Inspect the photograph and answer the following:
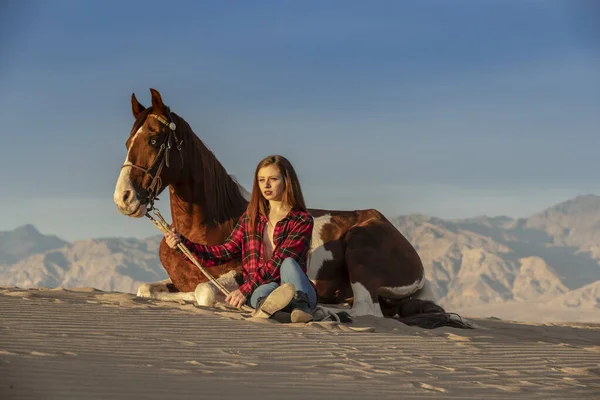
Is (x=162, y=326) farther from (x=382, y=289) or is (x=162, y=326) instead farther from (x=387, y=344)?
(x=382, y=289)

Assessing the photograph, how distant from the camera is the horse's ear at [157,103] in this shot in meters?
8.61

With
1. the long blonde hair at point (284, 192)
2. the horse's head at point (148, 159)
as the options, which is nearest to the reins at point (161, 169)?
the horse's head at point (148, 159)

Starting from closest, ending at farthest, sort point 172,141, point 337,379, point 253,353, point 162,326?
point 337,379 < point 253,353 < point 162,326 < point 172,141

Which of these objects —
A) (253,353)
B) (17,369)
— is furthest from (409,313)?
(17,369)

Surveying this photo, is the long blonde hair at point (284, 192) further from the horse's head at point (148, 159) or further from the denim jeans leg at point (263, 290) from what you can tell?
the horse's head at point (148, 159)

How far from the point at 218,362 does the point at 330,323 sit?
192 cm

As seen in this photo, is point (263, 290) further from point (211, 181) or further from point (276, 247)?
point (211, 181)

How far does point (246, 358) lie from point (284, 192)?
2.35m

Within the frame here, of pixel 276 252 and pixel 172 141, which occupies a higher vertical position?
pixel 172 141

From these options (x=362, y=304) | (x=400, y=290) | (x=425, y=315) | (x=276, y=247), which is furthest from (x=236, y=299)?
(x=400, y=290)

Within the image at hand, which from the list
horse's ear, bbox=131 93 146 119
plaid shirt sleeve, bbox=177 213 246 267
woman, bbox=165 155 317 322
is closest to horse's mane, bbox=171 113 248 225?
horse's ear, bbox=131 93 146 119

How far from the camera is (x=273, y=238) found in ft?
25.1

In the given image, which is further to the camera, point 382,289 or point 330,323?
point 382,289

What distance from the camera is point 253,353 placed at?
5797 millimetres
